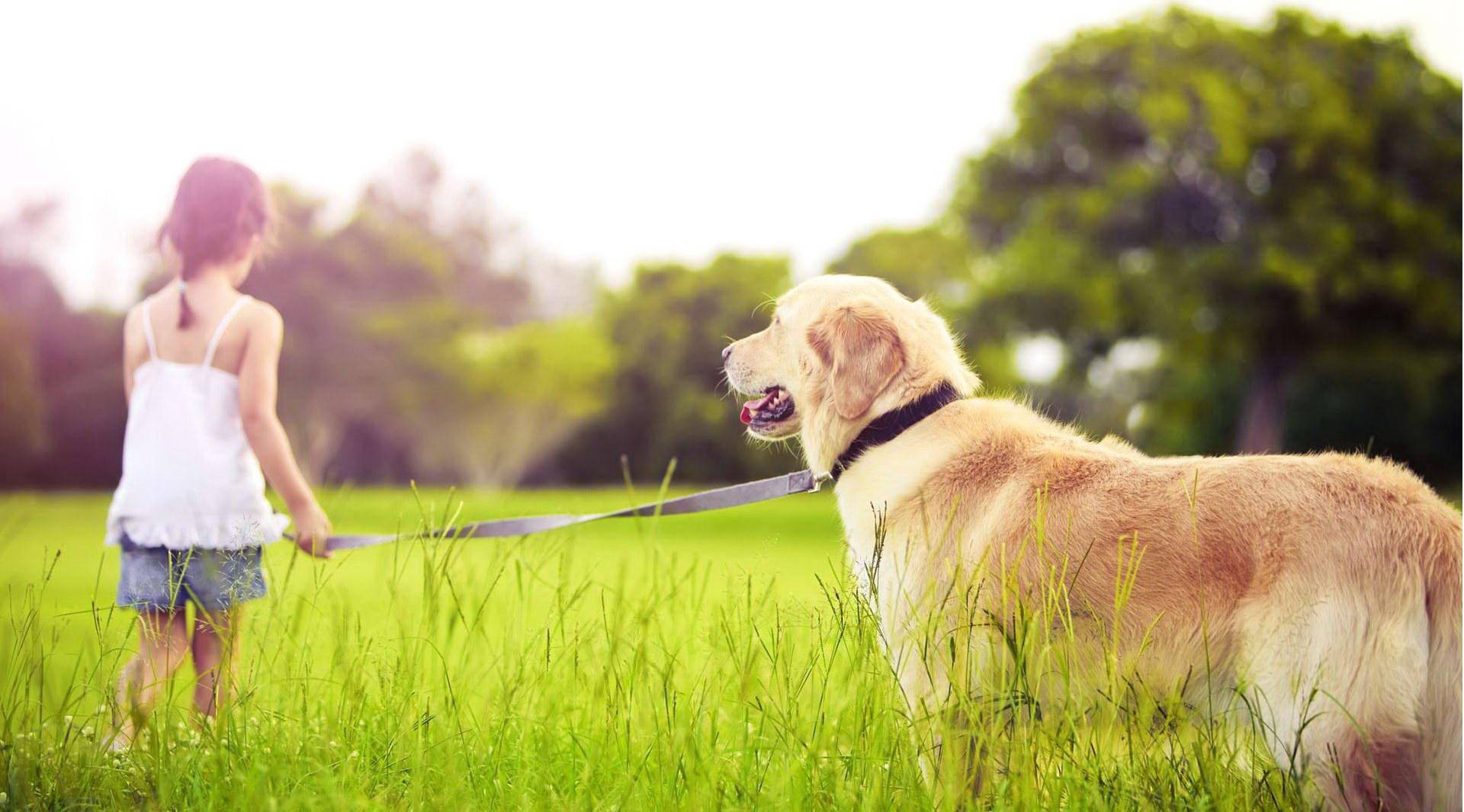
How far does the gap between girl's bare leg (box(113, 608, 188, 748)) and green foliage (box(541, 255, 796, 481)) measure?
932 inches

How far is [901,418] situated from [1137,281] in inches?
638

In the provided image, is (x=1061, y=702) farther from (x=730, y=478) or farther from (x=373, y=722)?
(x=730, y=478)

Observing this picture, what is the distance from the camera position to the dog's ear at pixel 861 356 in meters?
3.24

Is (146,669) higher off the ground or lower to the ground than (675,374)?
lower

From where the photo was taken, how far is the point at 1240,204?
691 inches

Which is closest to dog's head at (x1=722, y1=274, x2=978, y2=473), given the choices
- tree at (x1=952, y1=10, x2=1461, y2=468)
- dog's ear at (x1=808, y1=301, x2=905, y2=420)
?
dog's ear at (x1=808, y1=301, x2=905, y2=420)

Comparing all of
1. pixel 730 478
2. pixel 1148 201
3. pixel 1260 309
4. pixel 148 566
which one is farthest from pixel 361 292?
pixel 148 566

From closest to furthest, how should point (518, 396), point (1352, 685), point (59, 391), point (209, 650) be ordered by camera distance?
point (1352, 685)
point (209, 650)
point (59, 391)
point (518, 396)

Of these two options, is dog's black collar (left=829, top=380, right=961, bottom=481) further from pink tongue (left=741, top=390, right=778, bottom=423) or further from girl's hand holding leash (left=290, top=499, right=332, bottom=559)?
girl's hand holding leash (left=290, top=499, right=332, bottom=559)

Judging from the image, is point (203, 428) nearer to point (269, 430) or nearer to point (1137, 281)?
point (269, 430)

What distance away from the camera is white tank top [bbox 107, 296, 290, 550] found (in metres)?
3.64

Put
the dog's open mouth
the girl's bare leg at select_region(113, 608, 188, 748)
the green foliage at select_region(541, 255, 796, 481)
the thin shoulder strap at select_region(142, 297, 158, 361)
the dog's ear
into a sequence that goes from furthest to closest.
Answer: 1. the green foliage at select_region(541, 255, 796, 481)
2. the thin shoulder strap at select_region(142, 297, 158, 361)
3. the dog's open mouth
4. the dog's ear
5. the girl's bare leg at select_region(113, 608, 188, 748)

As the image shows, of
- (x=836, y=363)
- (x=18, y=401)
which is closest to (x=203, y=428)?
(x=836, y=363)

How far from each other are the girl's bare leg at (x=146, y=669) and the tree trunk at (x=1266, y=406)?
60.1 feet
